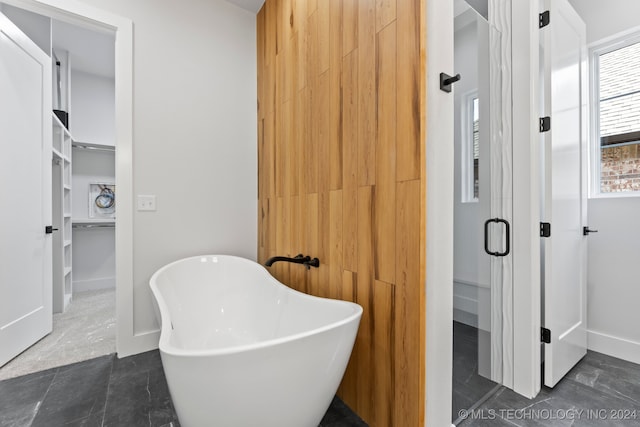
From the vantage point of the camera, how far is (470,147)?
4.81 ft

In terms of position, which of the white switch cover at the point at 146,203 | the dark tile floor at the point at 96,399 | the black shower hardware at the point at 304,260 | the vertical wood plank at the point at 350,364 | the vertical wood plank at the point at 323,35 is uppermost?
the vertical wood plank at the point at 323,35

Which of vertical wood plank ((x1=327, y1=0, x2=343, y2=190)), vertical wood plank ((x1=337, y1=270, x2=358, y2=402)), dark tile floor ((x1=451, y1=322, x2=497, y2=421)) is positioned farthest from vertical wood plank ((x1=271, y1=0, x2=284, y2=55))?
dark tile floor ((x1=451, y1=322, x2=497, y2=421))

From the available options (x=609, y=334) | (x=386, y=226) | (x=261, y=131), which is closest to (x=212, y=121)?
(x=261, y=131)

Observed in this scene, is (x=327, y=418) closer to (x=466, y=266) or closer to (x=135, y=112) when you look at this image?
(x=466, y=266)

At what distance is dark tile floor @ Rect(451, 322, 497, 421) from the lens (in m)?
1.27

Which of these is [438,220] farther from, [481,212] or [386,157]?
[481,212]

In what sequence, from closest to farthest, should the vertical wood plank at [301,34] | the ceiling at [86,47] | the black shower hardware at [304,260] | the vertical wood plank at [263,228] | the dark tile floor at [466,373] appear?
the dark tile floor at [466,373] → the black shower hardware at [304,260] → the vertical wood plank at [301,34] → the vertical wood plank at [263,228] → the ceiling at [86,47]

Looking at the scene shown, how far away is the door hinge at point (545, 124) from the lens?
4.96 ft

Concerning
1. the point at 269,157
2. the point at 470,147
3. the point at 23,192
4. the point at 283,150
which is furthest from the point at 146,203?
Result: the point at 470,147

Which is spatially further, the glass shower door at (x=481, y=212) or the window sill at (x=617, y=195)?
the window sill at (x=617, y=195)

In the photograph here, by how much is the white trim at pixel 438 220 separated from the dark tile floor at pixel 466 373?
0.47ft

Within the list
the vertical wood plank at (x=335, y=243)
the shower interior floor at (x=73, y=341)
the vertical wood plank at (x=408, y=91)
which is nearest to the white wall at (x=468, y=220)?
the vertical wood plank at (x=408, y=91)

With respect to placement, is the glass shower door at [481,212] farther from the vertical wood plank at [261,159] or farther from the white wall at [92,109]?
the white wall at [92,109]

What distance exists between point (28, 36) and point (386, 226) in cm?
319
